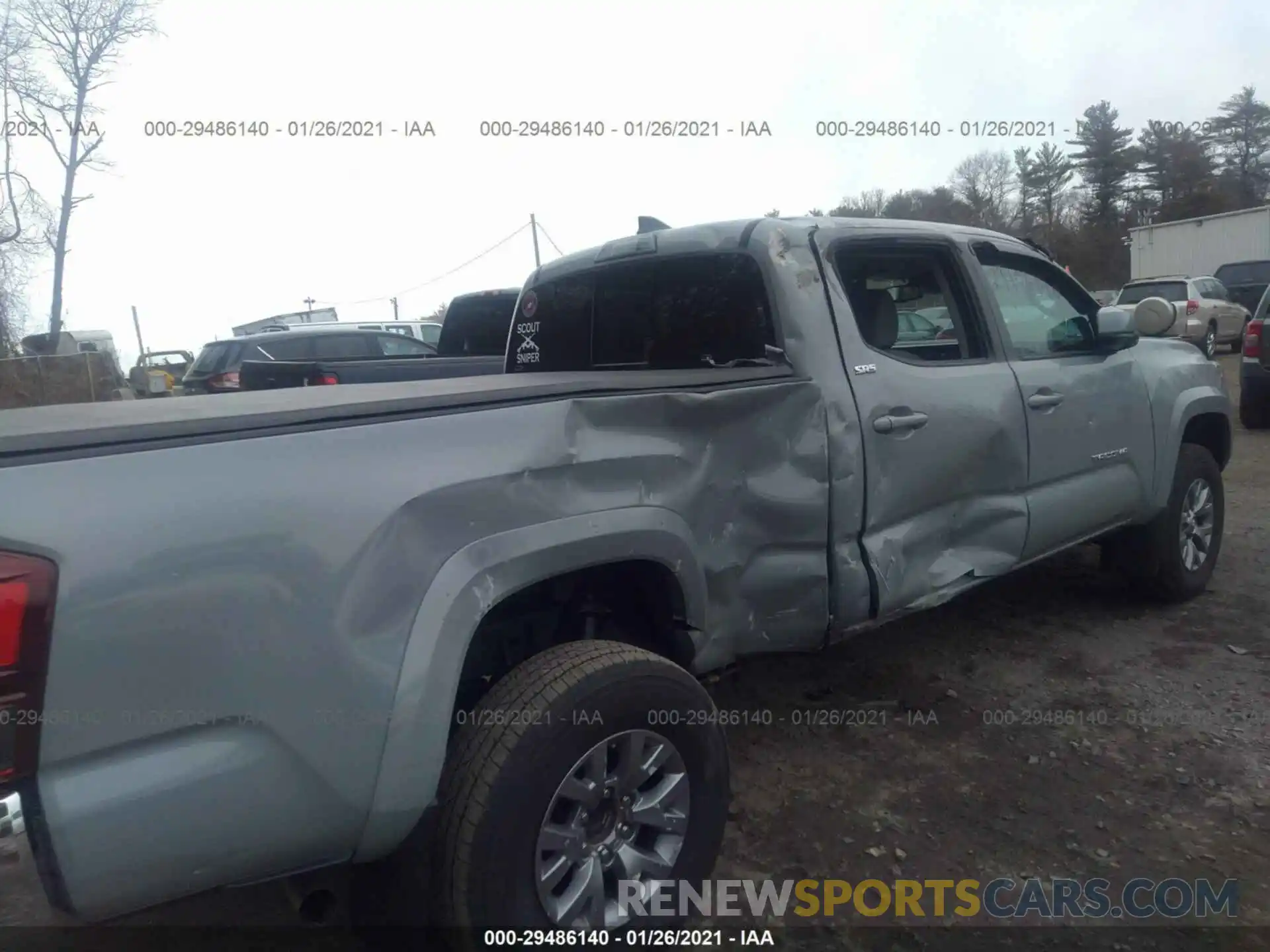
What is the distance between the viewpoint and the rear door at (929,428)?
3.08m

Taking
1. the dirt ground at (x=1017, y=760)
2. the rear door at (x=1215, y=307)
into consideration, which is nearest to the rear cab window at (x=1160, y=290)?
the rear door at (x=1215, y=307)

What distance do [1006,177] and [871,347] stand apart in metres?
15.8

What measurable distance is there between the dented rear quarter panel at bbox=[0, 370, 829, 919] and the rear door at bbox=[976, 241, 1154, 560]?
2.06 meters

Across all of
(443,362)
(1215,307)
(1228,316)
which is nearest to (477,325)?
(443,362)

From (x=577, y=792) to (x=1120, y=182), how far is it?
36865 mm

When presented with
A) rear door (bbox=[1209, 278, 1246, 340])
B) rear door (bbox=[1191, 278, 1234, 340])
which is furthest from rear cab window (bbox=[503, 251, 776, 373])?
rear door (bbox=[1209, 278, 1246, 340])

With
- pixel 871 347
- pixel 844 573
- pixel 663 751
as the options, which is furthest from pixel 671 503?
pixel 871 347

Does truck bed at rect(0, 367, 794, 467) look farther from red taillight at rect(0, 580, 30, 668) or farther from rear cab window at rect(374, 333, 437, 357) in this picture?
rear cab window at rect(374, 333, 437, 357)

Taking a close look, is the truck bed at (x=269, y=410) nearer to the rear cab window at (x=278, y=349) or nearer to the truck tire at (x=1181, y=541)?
the truck tire at (x=1181, y=541)

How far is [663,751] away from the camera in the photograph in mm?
2316

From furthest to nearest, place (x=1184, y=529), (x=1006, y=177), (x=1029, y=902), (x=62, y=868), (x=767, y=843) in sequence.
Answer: (x=1006, y=177) < (x=1184, y=529) < (x=767, y=843) < (x=1029, y=902) < (x=62, y=868)

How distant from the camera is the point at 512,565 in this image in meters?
2.09

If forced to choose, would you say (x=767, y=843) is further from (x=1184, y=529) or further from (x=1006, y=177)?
(x=1006, y=177)

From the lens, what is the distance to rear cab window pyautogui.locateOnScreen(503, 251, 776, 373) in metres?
3.13
